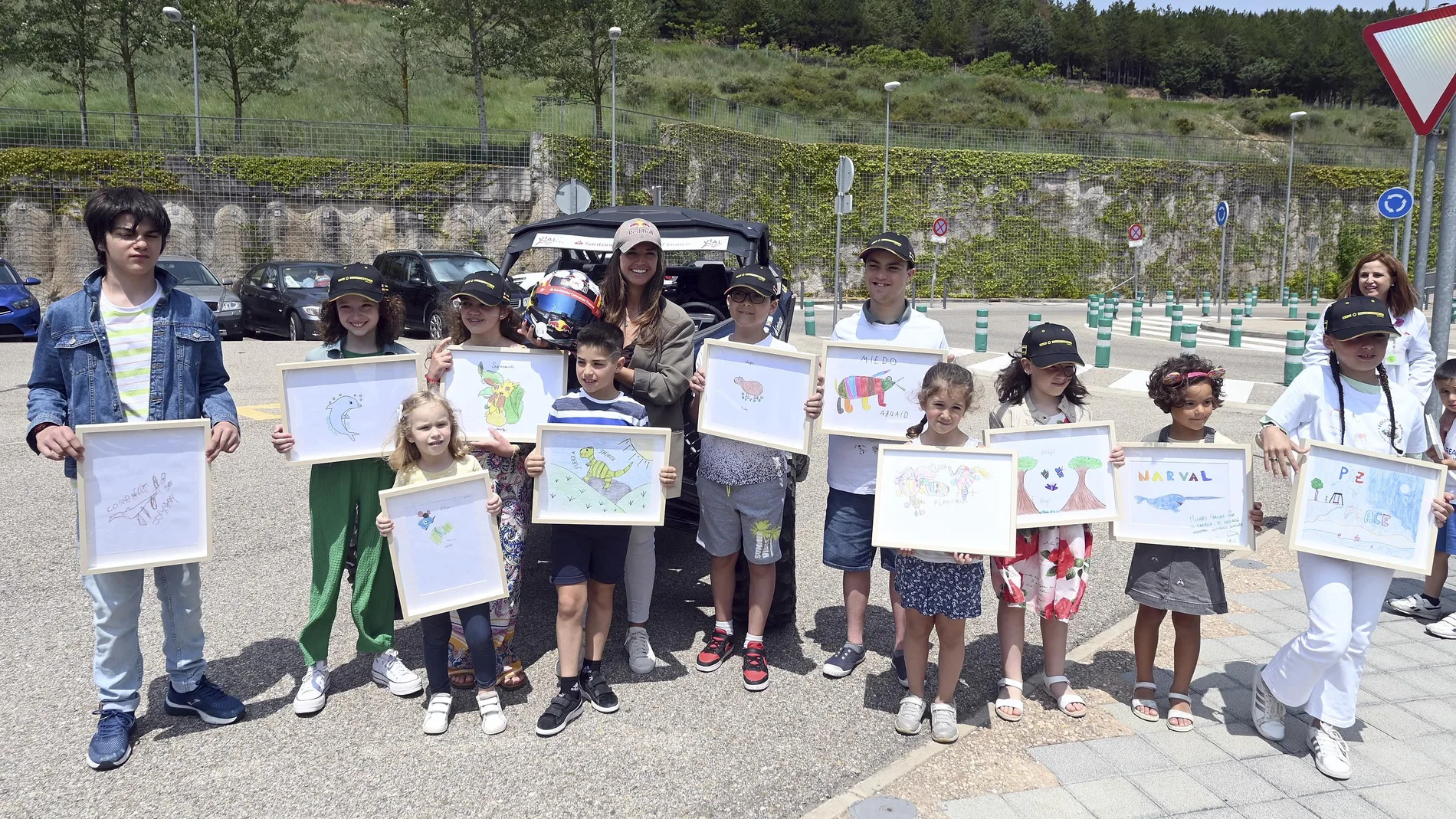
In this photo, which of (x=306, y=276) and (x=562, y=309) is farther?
(x=306, y=276)

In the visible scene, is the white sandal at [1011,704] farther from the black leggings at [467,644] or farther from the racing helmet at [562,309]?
the racing helmet at [562,309]

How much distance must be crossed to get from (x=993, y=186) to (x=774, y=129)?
9.40 metres

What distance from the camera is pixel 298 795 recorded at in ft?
11.7

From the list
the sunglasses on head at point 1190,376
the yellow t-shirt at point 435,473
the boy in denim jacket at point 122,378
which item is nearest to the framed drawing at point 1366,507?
the sunglasses on head at point 1190,376

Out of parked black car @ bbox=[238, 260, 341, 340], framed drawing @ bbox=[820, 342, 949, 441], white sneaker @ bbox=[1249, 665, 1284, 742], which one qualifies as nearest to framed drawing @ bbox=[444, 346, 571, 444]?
framed drawing @ bbox=[820, 342, 949, 441]

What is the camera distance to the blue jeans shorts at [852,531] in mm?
4602

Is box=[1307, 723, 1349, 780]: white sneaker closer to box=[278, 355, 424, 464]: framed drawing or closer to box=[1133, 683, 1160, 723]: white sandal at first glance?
box=[1133, 683, 1160, 723]: white sandal

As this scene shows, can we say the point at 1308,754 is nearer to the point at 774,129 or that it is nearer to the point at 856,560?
the point at 856,560

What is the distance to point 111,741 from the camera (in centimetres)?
377

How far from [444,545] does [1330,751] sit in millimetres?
3642

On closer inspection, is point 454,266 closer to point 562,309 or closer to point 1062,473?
point 562,309

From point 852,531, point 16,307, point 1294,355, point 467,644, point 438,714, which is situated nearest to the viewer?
point 438,714

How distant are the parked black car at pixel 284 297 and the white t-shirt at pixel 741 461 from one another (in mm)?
15248

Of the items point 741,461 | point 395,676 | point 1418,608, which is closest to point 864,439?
point 741,461
